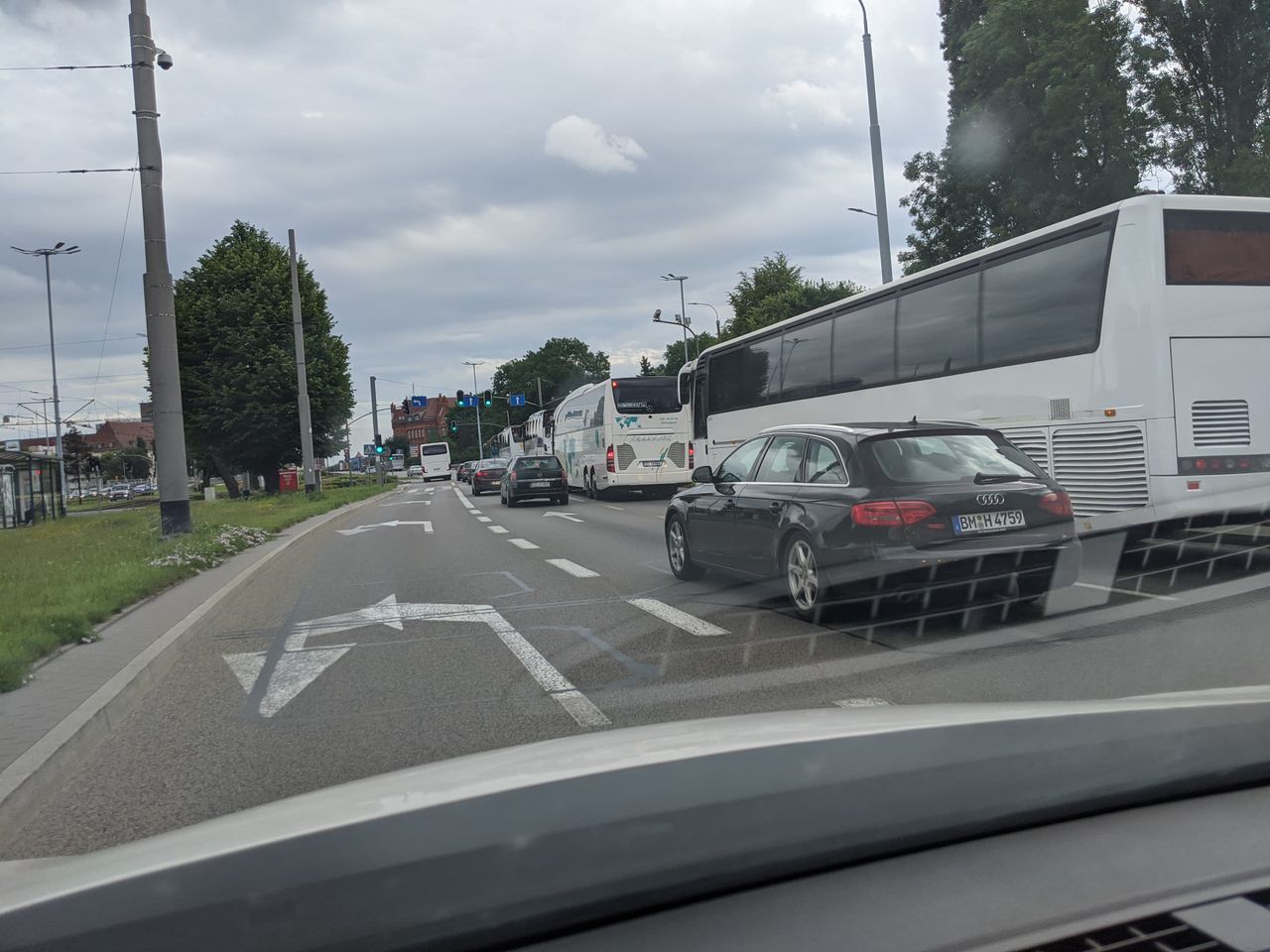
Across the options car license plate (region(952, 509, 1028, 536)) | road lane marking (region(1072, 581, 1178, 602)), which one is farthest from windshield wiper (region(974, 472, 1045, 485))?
road lane marking (region(1072, 581, 1178, 602))

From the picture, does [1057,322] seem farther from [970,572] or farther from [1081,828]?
[1081,828]

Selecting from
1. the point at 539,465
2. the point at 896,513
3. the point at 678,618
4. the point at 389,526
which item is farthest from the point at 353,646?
the point at 539,465

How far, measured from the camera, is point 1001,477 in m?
7.51

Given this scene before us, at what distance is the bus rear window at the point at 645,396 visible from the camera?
29.9 metres

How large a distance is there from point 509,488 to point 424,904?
3001 centimetres

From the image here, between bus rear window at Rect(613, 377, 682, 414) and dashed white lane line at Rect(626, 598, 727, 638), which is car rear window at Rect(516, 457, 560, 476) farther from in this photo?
dashed white lane line at Rect(626, 598, 727, 638)

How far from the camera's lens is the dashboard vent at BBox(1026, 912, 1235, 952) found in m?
1.37

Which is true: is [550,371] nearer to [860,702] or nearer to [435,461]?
[435,461]

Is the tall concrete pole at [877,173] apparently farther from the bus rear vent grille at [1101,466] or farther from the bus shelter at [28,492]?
the bus shelter at [28,492]

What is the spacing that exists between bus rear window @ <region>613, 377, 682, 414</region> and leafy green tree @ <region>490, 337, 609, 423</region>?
94.5 m

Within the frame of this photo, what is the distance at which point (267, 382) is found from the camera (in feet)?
149

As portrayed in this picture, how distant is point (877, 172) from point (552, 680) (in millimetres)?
20618

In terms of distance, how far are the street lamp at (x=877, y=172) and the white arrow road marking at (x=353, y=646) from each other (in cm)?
1668

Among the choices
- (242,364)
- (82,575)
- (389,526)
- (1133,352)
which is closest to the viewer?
(1133,352)
